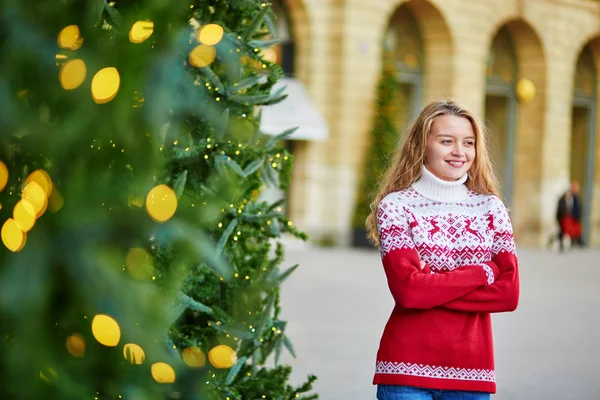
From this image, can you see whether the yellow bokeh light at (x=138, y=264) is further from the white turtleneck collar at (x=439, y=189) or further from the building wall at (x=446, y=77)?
the building wall at (x=446, y=77)

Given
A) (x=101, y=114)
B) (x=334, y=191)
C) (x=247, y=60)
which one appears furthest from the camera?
(x=334, y=191)

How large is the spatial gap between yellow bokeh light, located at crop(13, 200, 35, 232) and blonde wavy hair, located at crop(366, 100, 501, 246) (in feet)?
6.60

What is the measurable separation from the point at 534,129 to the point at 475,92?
9.71 ft

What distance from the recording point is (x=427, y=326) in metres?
2.61

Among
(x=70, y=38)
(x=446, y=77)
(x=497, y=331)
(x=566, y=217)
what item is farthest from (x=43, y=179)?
(x=566, y=217)

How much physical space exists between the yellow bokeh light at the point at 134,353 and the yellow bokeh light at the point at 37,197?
141mm

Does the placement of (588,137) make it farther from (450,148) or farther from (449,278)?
(449,278)

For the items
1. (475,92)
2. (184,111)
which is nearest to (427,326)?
(184,111)

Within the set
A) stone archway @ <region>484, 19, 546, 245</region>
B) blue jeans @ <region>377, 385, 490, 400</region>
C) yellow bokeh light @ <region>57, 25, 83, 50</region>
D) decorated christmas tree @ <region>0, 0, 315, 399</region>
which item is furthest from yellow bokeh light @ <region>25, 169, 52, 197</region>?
stone archway @ <region>484, 19, 546, 245</region>

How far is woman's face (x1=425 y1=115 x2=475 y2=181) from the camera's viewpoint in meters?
2.75

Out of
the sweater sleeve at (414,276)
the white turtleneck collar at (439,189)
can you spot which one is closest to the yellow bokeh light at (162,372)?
the sweater sleeve at (414,276)

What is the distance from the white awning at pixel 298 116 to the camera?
730 inches

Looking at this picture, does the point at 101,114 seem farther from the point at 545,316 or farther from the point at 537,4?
the point at 537,4

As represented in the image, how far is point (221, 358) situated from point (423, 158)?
1603 mm
